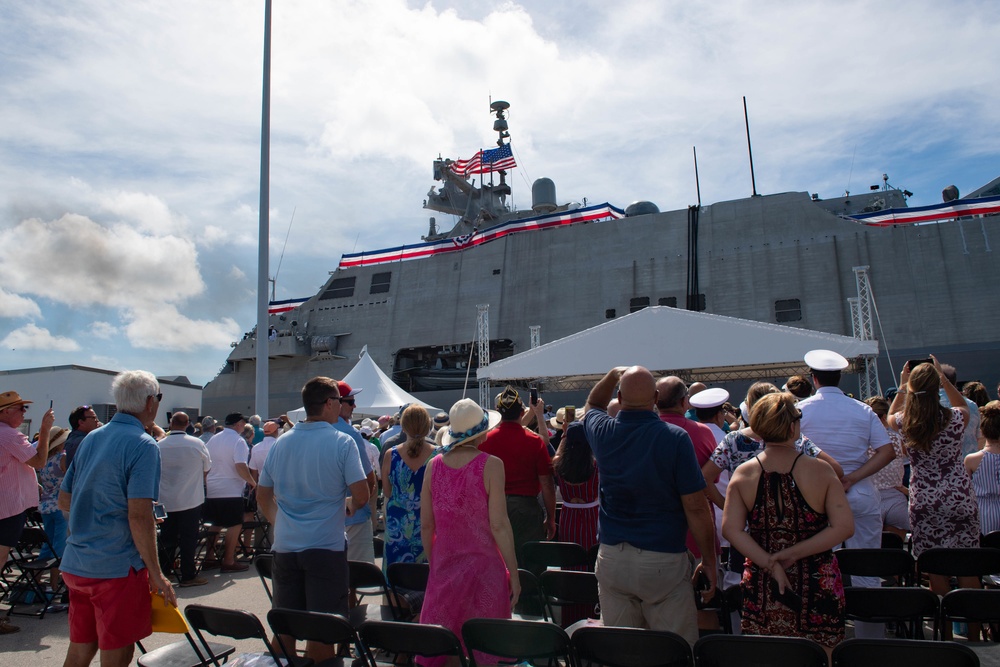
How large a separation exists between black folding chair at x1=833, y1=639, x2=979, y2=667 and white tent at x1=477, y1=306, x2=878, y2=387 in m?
5.63

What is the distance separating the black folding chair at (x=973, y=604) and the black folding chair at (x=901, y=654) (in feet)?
3.15

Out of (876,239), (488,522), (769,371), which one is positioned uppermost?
(876,239)

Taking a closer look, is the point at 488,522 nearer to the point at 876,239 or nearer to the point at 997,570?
the point at 997,570

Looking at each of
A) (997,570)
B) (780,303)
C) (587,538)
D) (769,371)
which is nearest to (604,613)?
(587,538)

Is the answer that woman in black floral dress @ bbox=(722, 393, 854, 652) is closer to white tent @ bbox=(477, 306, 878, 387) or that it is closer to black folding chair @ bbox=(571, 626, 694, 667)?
black folding chair @ bbox=(571, 626, 694, 667)

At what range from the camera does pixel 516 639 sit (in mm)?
2615

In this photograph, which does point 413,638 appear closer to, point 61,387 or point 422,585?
point 422,585

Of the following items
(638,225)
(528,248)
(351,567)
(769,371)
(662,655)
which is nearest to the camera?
(662,655)

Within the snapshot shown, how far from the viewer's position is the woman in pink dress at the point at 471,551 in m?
2.99

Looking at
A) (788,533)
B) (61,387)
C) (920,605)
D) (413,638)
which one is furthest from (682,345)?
(61,387)

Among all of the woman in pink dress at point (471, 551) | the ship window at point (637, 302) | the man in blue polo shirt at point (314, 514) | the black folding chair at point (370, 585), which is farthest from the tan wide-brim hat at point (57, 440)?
the ship window at point (637, 302)

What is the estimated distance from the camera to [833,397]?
3.92 meters

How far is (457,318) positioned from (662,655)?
75.0 ft

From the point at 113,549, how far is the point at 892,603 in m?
3.68
